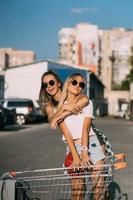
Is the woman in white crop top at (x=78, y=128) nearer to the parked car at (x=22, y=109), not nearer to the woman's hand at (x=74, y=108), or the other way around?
the woman's hand at (x=74, y=108)

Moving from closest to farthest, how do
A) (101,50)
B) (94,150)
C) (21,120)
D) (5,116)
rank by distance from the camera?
(94,150) → (5,116) → (21,120) → (101,50)

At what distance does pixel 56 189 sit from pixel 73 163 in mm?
281

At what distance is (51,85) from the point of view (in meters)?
5.47

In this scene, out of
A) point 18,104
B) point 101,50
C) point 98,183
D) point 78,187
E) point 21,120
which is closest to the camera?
point 98,183

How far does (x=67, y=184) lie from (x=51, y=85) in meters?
0.95

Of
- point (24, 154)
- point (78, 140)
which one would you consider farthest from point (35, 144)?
point (78, 140)

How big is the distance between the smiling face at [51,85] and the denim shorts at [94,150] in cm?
55

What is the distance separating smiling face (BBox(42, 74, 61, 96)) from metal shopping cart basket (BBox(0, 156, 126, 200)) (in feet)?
2.46

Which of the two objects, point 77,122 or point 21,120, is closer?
point 77,122

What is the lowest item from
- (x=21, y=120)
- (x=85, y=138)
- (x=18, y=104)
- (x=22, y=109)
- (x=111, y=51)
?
(x=21, y=120)

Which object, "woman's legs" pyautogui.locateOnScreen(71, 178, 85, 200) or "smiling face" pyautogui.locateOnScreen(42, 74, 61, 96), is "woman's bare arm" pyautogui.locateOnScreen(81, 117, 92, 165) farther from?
"smiling face" pyautogui.locateOnScreen(42, 74, 61, 96)

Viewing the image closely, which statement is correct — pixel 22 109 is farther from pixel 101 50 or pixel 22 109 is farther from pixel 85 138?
pixel 101 50

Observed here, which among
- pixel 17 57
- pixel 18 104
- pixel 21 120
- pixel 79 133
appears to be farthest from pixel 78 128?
pixel 17 57

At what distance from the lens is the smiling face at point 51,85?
5473 millimetres
